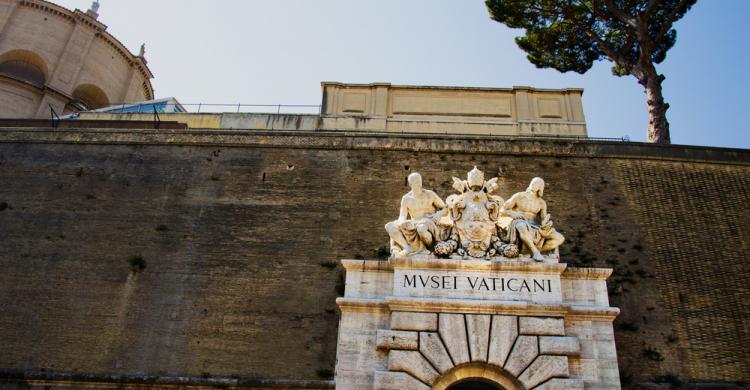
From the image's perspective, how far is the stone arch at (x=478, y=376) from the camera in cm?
786

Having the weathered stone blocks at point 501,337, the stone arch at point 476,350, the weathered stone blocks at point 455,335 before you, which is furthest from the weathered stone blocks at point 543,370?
the weathered stone blocks at point 455,335

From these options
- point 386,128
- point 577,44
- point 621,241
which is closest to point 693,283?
point 621,241

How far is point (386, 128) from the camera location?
1480 cm

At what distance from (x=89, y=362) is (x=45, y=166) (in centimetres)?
446

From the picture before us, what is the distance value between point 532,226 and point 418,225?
4.44 ft

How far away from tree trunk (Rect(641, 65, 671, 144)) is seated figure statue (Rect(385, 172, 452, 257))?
7760mm

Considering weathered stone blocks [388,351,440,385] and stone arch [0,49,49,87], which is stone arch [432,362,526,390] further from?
stone arch [0,49,49,87]

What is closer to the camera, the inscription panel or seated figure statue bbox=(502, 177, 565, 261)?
the inscription panel

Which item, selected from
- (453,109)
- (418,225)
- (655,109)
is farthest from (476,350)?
(655,109)

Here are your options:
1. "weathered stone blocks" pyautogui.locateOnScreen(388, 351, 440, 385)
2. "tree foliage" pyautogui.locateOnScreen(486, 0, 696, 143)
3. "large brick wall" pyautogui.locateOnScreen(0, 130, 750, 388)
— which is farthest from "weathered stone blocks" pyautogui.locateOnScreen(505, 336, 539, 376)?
"tree foliage" pyautogui.locateOnScreen(486, 0, 696, 143)

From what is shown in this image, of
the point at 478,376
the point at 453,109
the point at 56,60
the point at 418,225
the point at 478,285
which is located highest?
the point at 56,60

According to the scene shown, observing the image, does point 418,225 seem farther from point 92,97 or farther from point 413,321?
point 92,97

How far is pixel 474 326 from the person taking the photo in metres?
8.07

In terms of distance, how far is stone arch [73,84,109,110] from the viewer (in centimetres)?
2089
